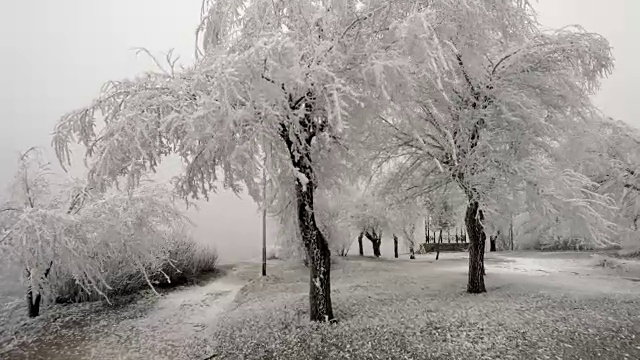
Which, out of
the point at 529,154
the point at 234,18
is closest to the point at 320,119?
the point at 234,18

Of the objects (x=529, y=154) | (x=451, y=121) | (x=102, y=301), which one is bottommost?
(x=102, y=301)

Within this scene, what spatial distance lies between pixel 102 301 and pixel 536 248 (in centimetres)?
3113

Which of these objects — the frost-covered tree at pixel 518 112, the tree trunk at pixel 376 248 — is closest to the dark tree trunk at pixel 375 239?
the tree trunk at pixel 376 248

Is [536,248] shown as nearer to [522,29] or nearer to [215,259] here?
[215,259]

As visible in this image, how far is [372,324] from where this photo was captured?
8.38 metres

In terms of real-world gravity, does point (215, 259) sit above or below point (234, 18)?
below

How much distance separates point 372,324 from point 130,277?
35.8 feet

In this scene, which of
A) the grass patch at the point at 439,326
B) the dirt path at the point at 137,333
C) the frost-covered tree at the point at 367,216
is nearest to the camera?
the grass patch at the point at 439,326

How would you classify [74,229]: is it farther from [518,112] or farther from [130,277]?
[518,112]

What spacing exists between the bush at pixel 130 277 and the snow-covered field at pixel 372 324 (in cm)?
92

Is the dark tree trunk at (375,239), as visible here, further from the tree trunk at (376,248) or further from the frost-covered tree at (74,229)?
the frost-covered tree at (74,229)

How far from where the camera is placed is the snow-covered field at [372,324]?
7.18 meters

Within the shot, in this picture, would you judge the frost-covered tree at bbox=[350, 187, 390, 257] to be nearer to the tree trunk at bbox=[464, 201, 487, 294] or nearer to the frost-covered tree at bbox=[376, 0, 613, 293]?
the tree trunk at bbox=[464, 201, 487, 294]

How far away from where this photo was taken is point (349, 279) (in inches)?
625
